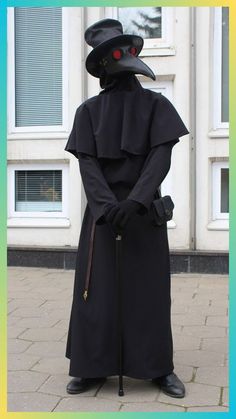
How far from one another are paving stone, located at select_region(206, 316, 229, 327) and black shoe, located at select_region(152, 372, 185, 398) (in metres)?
1.57

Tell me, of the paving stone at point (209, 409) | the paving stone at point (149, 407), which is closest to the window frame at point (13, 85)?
the paving stone at point (149, 407)

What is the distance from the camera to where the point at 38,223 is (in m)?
7.87

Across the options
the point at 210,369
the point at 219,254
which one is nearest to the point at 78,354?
the point at 210,369

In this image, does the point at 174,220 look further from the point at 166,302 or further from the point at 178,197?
the point at 166,302

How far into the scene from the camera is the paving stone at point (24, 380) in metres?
3.66

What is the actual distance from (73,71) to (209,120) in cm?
195

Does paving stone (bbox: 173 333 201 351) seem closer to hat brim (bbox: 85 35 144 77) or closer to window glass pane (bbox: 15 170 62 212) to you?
hat brim (bbox: 85 35 144 77)

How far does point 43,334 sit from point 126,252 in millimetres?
1732

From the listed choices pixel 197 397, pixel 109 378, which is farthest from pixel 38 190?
pixel 197 397

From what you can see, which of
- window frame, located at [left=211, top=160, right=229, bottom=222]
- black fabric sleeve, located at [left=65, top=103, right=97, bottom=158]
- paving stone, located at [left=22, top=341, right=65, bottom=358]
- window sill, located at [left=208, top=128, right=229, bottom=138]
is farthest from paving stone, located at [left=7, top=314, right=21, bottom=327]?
window sill, located at [left=208, top=128, right=229, bottom=138]

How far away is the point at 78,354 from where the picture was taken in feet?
11.6

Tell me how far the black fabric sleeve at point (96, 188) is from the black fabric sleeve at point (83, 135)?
42 millimetres

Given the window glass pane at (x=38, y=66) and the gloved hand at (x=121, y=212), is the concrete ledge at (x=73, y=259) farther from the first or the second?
the gloved hand at (x=121, y=212)

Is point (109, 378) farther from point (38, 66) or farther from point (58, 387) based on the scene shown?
point (38, 66)
